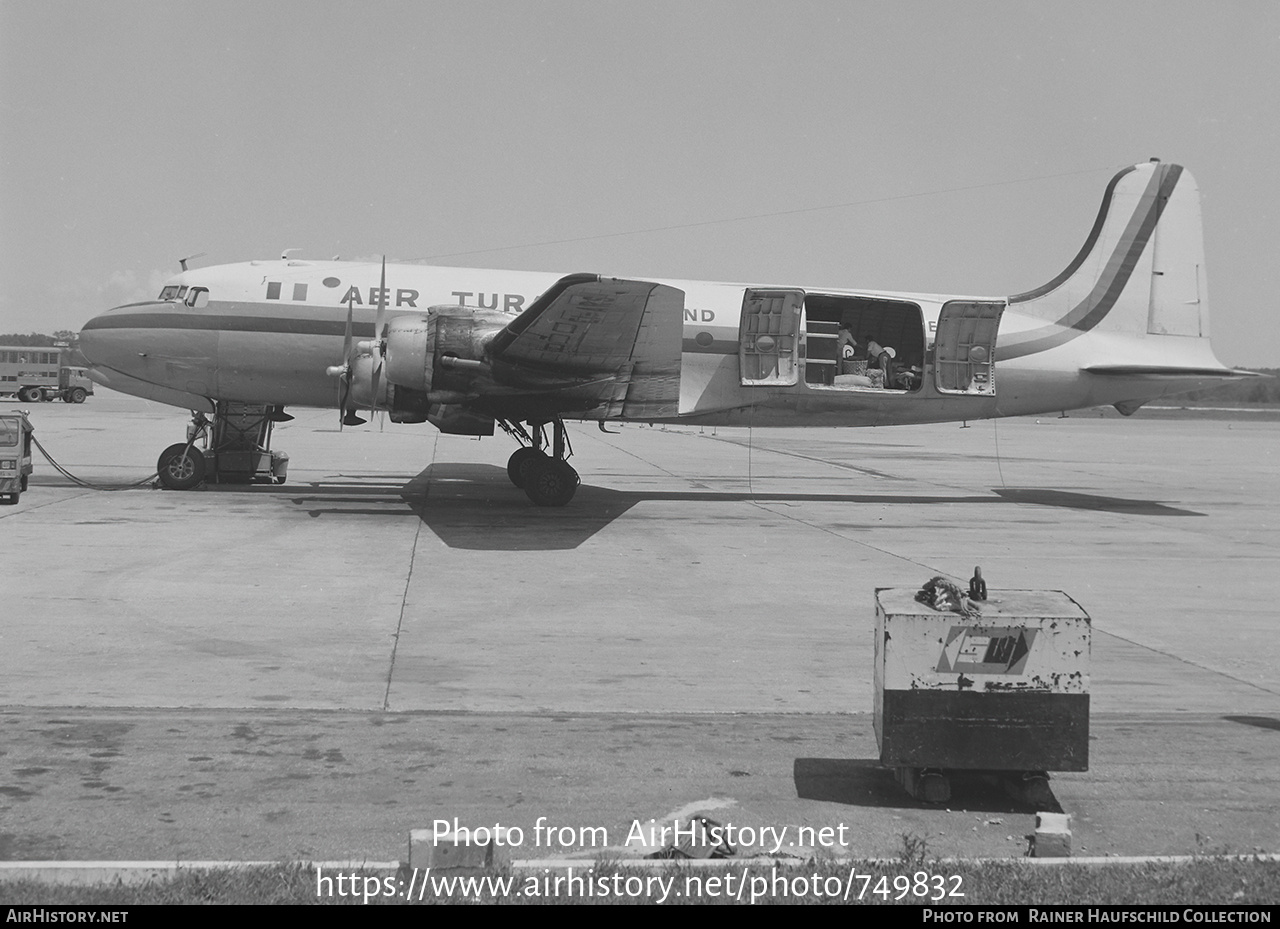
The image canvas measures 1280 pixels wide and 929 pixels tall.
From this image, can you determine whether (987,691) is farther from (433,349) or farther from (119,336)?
(119,336)

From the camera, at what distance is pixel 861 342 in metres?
23.2

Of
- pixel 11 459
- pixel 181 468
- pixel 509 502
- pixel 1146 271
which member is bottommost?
pixel 509 502

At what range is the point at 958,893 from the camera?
4.59 meters

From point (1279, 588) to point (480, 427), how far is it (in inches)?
471

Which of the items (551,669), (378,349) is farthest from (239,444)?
(551,669)

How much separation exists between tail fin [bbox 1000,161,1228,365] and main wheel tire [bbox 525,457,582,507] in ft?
32.0

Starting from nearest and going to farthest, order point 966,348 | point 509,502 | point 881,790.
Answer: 1. point 881,790
2. point 509,502
3. point 966,348

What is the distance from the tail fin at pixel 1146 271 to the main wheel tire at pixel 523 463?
9.94 meters

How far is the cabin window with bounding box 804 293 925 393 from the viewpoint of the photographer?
813 inches

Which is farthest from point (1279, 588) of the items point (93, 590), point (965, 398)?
point (93, 590)

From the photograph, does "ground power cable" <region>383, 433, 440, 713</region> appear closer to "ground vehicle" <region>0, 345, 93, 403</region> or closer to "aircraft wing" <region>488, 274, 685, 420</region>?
"aircraft wing" <region>488, 274, 685, 420</region>

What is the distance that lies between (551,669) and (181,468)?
43.5 ft

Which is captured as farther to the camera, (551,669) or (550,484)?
(550,484)

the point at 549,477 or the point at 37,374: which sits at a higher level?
the point at 37,374
